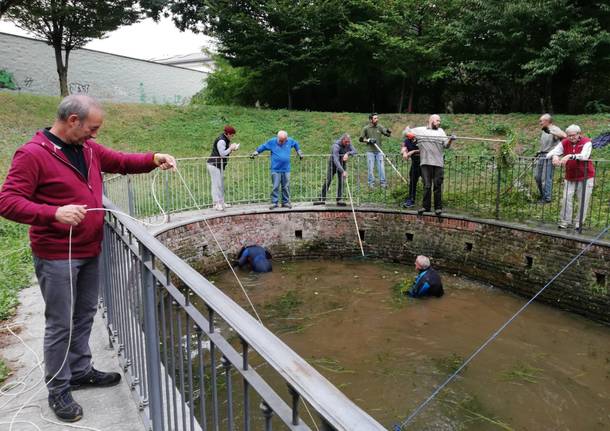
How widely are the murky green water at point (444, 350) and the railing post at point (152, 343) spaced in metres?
3.21

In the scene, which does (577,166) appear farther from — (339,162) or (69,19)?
(69,19)

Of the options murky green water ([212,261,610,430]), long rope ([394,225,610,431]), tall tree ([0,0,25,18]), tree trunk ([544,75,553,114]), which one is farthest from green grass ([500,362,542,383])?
tall tree ([0,0,25,18])

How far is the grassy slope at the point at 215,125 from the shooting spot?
15703 millimetres

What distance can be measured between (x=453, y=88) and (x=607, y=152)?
9.21 metres

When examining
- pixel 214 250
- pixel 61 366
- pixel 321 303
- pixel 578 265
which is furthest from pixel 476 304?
pixel 61 366

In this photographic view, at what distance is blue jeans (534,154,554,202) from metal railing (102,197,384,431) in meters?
8.59

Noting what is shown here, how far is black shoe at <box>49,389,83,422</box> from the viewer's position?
269cm

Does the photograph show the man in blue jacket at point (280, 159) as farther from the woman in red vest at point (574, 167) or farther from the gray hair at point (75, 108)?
the gray hair at point (75, 108)

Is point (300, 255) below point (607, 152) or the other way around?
below

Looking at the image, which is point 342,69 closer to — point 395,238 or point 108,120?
point 108,120

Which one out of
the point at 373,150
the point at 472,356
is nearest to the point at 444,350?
the point at 472,356

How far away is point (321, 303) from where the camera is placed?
8.45 metres

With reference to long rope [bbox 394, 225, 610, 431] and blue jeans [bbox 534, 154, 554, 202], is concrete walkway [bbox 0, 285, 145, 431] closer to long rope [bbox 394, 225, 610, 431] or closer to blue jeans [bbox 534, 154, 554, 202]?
long rope [bbox 394, 225, 610, 431]

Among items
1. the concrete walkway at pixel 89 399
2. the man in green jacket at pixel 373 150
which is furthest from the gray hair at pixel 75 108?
the man in green jacket at pixel 373 150
